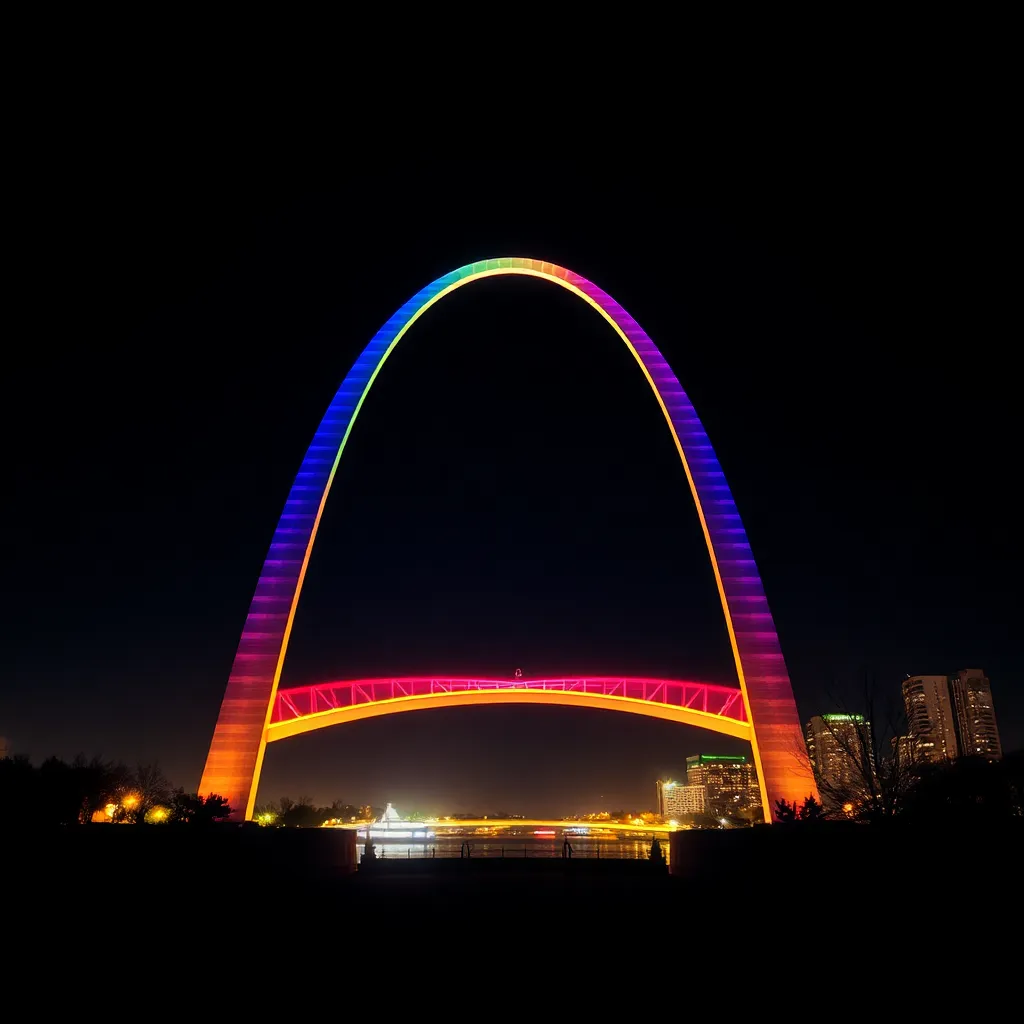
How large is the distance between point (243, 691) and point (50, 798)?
14.1 meters

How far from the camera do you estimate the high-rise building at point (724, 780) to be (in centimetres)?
15150

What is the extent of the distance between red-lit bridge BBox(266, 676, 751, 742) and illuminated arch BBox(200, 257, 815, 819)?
16.2m

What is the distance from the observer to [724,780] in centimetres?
16450

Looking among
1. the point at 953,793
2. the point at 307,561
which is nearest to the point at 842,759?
the point at 953,793

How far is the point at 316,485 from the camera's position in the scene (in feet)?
105

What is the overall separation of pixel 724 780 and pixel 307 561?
152 metres

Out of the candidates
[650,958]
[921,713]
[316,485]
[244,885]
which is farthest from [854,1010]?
[921,713]

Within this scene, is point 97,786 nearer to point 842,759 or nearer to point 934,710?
point 842,759

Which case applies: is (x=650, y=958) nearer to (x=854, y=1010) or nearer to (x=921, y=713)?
(x=854, y=1010)

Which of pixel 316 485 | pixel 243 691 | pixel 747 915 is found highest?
pixel 316 485

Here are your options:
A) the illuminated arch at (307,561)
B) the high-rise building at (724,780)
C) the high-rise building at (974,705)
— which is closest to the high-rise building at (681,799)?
the high-rise building at (724,780)

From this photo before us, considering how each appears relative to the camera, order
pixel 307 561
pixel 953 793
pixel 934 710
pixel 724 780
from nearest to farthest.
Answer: pixel 953 793 < pixel 307 561 < pixel 934 710 < pixel 724 780

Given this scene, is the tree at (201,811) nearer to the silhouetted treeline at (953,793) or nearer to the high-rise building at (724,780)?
the silhouetted treeline at (953,793)

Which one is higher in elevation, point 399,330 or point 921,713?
point 399,330
